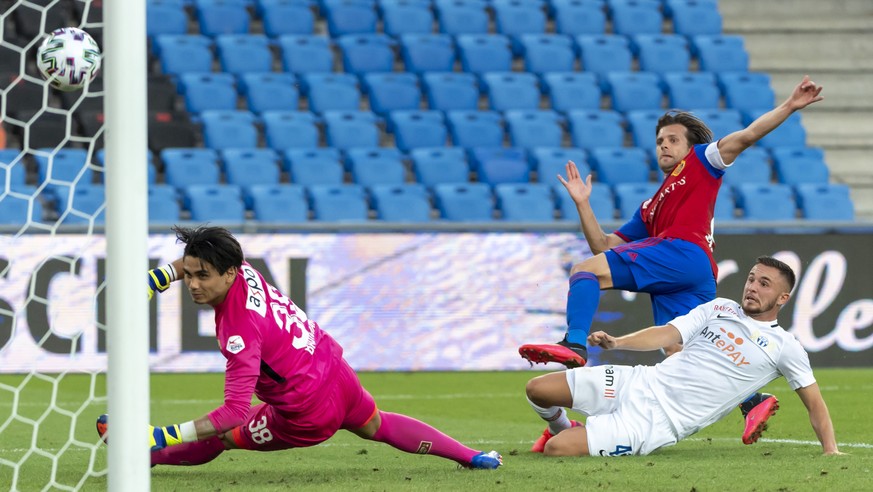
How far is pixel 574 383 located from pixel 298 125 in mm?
8573

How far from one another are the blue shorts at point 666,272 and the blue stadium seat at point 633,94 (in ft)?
29.5

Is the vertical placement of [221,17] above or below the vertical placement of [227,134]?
above

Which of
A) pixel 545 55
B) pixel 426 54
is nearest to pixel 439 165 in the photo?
pixel 426 54

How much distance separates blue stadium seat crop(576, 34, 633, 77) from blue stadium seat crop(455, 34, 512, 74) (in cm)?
93

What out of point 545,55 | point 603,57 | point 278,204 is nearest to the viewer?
point 278,204

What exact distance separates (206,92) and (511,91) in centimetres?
346

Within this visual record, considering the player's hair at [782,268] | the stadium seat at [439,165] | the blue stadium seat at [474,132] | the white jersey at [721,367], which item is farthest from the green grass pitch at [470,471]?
the blue stadium seat at [474,132]

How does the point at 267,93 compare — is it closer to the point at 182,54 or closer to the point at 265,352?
the point at 182,54

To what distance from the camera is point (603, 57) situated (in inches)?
625

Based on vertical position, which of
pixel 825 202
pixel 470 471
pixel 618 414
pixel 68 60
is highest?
pixel 825 202

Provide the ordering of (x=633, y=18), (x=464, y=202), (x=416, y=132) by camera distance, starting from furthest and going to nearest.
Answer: (x=633, y=18), (x=416, y=132), (x=464, y=202)

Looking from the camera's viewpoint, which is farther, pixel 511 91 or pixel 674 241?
pixel 511 91

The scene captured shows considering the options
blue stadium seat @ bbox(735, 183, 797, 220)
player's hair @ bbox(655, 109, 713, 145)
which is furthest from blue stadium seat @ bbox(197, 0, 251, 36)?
player's hair @ bbox(655, 109, 713, 145)

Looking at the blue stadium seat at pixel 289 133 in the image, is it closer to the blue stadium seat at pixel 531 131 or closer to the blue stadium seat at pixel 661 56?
the blue stadium seat at pixel 531 131
